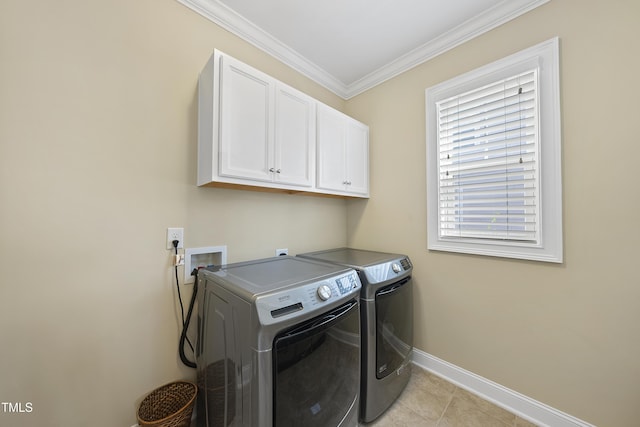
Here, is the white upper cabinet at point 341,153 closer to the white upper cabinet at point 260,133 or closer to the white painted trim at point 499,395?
the white upper cabinet at point 260,133

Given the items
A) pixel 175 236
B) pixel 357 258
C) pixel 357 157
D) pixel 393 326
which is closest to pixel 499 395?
pixel 393 326

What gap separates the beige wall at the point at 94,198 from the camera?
99cm

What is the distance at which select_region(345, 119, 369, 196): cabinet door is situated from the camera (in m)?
2.11

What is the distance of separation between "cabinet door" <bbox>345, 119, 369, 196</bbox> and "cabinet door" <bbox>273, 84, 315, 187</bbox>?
464mm

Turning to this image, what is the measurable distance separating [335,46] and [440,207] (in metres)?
1.62

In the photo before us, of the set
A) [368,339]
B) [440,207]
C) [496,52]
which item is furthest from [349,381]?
[496,52]

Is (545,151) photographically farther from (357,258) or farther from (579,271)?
(357,258)

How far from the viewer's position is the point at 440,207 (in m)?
1.83

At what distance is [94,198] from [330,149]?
154 centimetres

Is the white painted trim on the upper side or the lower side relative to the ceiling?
lower

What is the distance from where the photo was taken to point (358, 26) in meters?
1.71

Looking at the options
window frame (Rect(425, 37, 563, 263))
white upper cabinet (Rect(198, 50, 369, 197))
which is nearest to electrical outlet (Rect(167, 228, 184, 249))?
white upper cabinet (Rect(198, 50, 369, 197))

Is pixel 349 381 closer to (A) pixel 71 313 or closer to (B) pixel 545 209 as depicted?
(A) pixel 71 313

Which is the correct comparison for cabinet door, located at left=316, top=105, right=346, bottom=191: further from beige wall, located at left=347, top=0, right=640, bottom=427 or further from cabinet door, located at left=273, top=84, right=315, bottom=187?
beige wall, located at left=347, top=0, right=640, bottom=427
